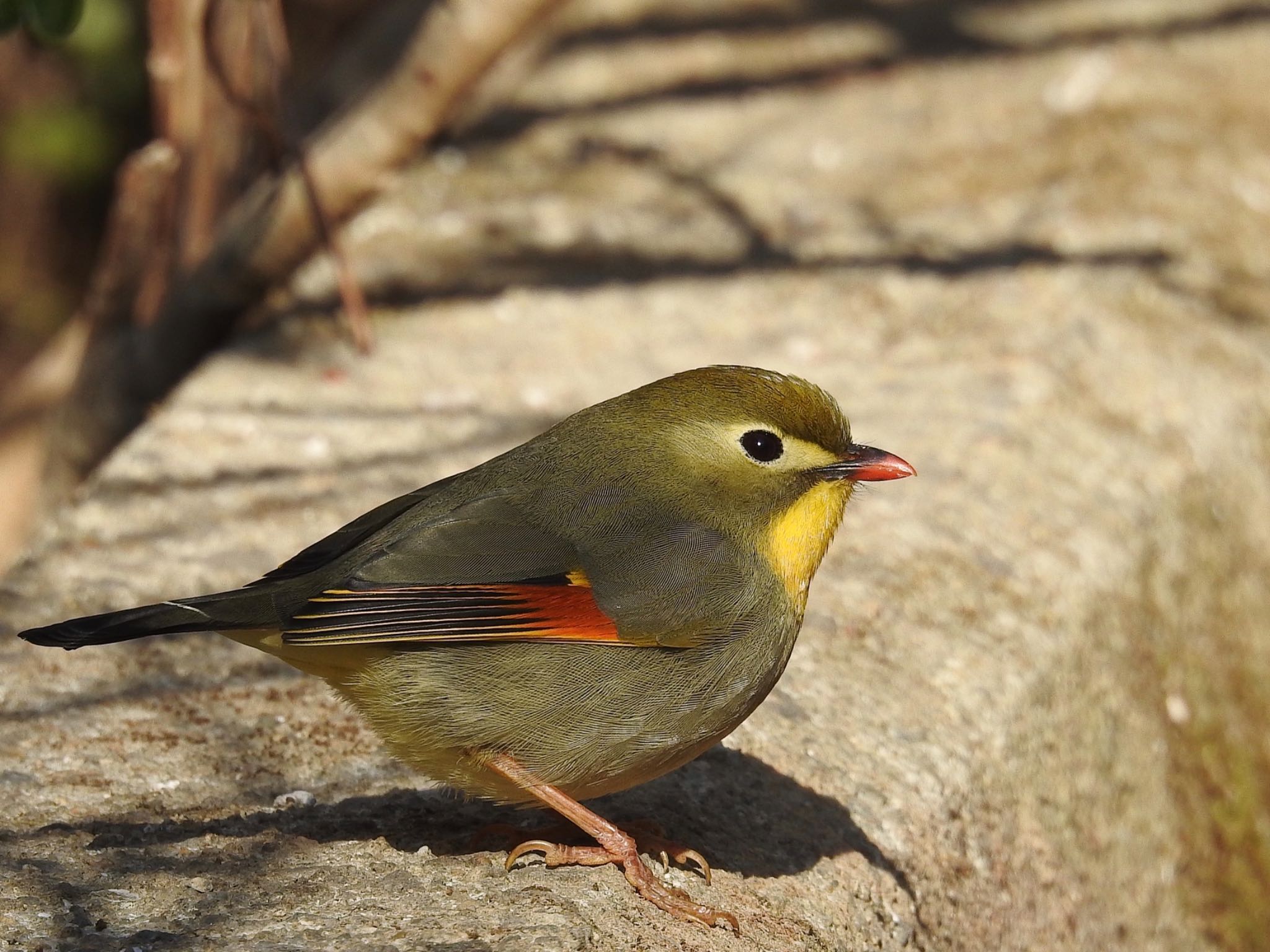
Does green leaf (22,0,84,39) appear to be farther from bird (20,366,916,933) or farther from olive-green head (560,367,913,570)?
olive-green head (560,367,913,570)

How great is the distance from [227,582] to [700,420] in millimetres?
1828

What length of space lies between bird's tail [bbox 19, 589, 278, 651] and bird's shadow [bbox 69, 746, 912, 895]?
54cm

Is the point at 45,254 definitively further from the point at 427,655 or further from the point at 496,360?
the point at 427,655

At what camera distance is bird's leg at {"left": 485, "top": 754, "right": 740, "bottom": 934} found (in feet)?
10.8

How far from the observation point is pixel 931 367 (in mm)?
6195

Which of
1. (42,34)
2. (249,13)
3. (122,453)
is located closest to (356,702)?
(122,453)

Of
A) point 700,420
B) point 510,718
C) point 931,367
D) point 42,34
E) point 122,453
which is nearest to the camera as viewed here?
point 510,718

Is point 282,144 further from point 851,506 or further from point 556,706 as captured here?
point 556,706

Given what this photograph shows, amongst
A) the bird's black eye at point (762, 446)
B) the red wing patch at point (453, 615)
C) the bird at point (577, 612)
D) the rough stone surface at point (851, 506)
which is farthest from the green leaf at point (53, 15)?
the bird's black eye at point (762, 446)

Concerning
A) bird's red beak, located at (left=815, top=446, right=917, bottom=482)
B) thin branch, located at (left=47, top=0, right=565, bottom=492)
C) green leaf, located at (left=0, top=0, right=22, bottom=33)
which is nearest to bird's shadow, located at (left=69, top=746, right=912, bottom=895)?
bird's red beak, located at (left=815, top=446, right=917, bottom=482)

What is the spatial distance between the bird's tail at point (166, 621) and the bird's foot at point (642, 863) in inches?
30.1

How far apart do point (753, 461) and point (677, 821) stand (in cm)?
88

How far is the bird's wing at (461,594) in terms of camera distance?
3.19 m

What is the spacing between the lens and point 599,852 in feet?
11.3
